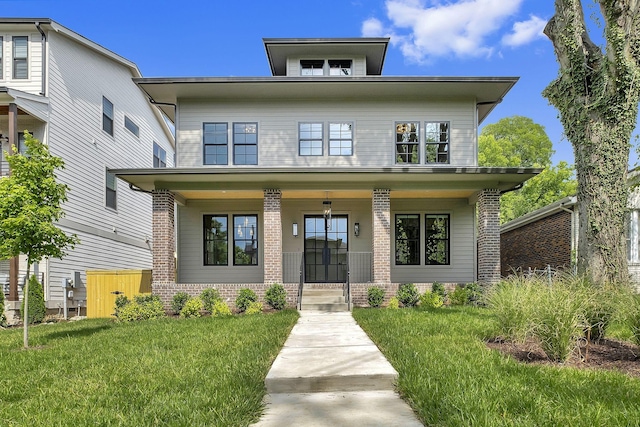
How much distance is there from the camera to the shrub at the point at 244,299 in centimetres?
1088

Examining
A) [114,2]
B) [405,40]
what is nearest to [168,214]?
[114,2]

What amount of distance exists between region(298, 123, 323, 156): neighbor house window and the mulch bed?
8.47 m

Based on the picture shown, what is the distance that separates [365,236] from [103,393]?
34.5 feet

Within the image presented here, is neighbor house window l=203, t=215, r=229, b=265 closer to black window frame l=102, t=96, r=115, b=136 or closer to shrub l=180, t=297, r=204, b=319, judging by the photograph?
shrub l=180, t=297, r=204, b=319

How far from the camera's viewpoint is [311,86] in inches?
506

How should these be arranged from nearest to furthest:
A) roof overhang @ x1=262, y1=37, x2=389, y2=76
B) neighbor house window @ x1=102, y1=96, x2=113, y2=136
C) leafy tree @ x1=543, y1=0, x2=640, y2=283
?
1. leafy tree @ x1=543, y1=0, x2=640, y2=283
2. roof overhang @ x1=262, y1=37, x2=389, y2=76
3. neighbor house window @ x1=102, y1=96, x2=113, y2=136

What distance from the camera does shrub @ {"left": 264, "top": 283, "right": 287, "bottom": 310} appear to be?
11.0m

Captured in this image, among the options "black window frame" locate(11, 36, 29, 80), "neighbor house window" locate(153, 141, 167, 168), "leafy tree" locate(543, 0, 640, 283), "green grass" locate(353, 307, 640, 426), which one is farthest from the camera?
"neighbor house window" locate(153, 141, 167, 168)

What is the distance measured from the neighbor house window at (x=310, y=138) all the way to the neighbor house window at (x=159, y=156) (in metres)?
10.3

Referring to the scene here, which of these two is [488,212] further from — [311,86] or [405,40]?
[405,40]

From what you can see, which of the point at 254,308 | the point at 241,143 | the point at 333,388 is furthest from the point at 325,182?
the point at 333,388

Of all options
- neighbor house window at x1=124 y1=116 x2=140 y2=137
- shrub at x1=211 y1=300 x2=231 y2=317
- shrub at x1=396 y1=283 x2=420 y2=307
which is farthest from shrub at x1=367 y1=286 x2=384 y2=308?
neighbor house window at x1=124 y1=116 x2=140 y2=137

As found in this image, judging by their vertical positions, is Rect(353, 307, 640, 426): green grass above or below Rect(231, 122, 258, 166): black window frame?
below

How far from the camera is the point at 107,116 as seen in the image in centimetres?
1628
